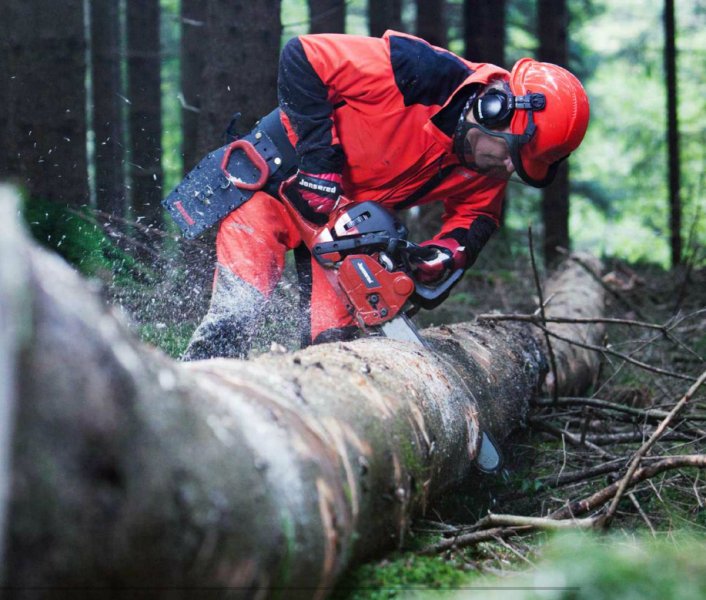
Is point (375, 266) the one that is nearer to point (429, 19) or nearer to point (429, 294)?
point (429, 294)

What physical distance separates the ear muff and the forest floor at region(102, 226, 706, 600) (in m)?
1.13

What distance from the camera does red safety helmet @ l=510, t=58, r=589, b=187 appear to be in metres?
3.79

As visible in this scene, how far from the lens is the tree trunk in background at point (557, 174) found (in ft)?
31.9

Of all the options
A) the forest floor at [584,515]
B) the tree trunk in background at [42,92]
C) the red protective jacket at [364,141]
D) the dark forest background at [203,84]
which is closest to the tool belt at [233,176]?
the red protective jacket at [364,141]

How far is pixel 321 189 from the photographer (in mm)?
3938

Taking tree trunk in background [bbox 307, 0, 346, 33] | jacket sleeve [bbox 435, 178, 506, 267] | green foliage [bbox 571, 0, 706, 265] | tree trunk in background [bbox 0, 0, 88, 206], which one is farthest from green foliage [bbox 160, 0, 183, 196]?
jacket sleeve [bbox 435, 178, 506, 267]

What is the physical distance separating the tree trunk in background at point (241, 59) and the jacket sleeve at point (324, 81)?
1827 mm

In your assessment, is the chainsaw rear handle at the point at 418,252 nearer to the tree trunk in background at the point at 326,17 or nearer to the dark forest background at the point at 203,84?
the dark forest background at the point at 203,84

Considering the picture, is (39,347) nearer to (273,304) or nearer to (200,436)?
(200,436)

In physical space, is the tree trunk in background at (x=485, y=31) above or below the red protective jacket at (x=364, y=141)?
above

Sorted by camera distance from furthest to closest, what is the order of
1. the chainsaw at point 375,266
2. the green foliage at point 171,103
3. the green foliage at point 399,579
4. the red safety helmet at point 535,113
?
the green foliage at point 171,103 < the red safety helmet at point 535,113 < the chainsaw at point 375,266 < the green foliage at point 399,579

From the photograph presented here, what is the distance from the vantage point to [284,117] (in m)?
4.34

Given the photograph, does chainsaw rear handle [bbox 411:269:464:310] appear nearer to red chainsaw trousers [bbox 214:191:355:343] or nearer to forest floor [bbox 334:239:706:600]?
red chainsaw trousers [bbox 214:191:355:343]

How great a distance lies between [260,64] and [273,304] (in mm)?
2349
